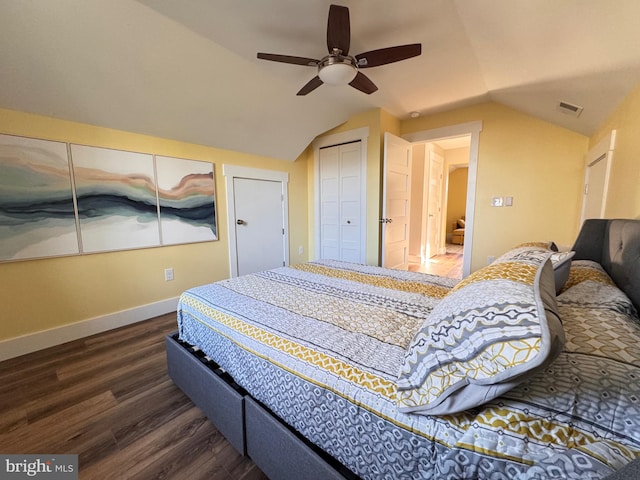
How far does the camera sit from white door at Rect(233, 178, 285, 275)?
11.1ft

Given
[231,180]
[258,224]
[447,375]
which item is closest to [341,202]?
[258,224]

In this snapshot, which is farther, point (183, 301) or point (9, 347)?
point (9, 347)

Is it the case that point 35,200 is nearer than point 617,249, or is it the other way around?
point 617,249

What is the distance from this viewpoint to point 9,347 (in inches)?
75.9

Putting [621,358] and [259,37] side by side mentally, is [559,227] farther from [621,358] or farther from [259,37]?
[259,37]

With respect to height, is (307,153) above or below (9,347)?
above

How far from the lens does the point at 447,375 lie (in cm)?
62

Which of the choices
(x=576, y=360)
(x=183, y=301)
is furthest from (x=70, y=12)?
(x=576, y=360)

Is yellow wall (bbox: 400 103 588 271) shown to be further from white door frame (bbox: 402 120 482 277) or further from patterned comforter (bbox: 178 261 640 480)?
patterned comforter (bbox: 178 261 640 480)

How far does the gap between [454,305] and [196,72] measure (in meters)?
2.66

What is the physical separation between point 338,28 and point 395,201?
7.50ft

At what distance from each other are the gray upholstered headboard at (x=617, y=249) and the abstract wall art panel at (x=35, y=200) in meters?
3.56

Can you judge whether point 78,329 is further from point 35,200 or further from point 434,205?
point 434,205

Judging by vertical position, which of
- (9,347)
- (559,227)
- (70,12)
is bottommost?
(9,347)
